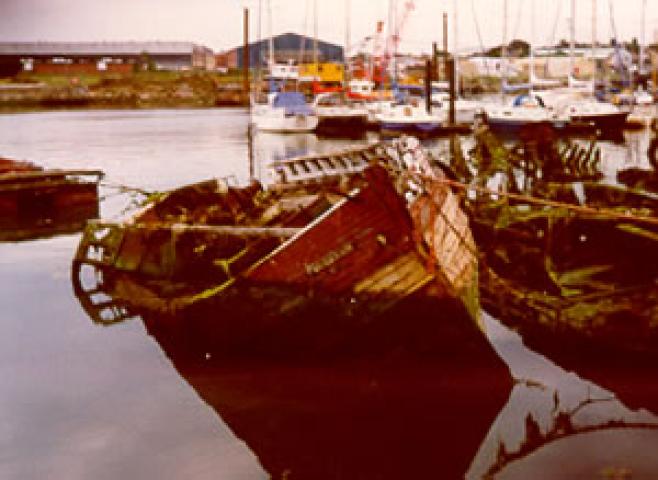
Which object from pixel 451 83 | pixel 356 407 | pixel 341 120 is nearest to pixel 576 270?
pixel 356 407

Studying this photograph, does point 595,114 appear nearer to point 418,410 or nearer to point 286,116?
point 286,116

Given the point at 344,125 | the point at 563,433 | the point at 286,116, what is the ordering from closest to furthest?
the point at 563,433
the point at 286,116
the point at 344,125

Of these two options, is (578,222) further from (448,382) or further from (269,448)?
(269,448)

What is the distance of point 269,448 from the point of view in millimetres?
8453

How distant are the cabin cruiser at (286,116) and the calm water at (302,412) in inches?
1684

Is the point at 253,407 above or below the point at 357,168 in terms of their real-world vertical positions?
below

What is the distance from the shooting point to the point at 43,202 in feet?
77.9

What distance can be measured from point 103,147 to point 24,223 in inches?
1134

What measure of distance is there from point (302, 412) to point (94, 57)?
133508 mm

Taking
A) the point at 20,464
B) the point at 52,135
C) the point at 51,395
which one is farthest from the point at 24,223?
the point at 52,135

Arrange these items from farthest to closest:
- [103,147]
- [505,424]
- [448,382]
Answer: [103,147] < [448,382] < [505,424]

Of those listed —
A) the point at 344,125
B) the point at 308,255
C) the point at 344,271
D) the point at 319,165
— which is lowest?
the point at 344,271

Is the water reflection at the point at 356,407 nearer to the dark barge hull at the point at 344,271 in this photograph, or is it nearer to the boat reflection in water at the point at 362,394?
the boat reflection in water at the point at 362,394

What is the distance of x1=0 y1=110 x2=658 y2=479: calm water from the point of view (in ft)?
26.5
